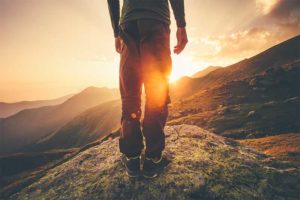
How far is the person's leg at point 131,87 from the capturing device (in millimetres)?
4047

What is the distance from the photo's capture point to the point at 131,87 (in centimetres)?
407

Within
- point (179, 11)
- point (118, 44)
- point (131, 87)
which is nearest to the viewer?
point (131, 87)

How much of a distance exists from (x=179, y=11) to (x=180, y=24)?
260mm

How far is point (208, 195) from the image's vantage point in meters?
3.68

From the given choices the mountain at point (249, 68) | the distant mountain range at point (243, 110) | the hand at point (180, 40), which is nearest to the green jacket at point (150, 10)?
the hand at point (180, 40)

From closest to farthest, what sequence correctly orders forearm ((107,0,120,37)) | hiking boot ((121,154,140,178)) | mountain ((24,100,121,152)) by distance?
hiking boot ((121,154,140,178)), forearm ((107,0,120,37)), mountain ((24,100,121,152))

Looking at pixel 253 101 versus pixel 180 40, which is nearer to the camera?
pixel 180 40

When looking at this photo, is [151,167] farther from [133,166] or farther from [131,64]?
[131,64]

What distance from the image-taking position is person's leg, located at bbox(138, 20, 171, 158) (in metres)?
3.93

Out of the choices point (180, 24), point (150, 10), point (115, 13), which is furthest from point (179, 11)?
point (115, 13)

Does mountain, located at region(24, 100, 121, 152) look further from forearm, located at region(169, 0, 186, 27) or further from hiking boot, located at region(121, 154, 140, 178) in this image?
forearm, located at region(169, 0, 186, 27)

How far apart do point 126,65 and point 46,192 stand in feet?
10.4

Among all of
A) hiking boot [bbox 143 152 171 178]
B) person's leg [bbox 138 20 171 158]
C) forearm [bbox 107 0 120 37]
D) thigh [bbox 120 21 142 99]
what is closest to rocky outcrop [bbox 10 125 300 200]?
hiking boot [bbox 143 152 171 178]

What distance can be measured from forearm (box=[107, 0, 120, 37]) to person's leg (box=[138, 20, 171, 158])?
93cm
